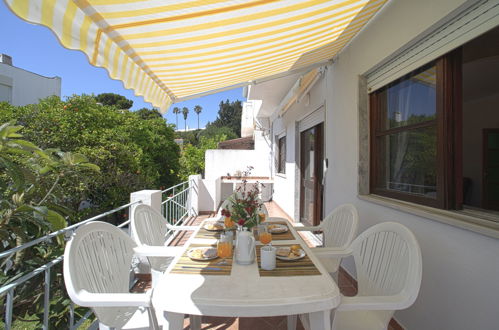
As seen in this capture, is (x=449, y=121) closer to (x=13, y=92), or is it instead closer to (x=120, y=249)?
(x=120, y=249)

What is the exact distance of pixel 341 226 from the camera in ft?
9.62

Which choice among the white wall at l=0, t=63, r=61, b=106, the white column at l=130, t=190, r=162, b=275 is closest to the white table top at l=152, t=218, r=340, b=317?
the white column at l=130, t=190, r=162, b=275

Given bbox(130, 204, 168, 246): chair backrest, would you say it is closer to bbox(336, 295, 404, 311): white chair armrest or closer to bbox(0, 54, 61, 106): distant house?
bbox(336, 295, 404, 311): white chair armrest

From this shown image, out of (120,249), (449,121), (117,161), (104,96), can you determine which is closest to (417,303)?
(449,121)

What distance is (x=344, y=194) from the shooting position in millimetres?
3871

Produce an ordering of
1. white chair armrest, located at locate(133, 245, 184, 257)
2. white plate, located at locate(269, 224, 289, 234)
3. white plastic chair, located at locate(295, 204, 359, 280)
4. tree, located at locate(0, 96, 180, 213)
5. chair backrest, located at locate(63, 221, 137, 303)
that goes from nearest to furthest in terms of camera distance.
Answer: chair backrest, located at locate(63, 221, 137, 303)
white chair armrest, located at locate(133, 245, 184, 257)
white plastic chair, located at locate(295, 204, 359, 280)
white plate, located at locate(269, 224, 289, 234)
tree, located at locate(0, 96, 180, 213)

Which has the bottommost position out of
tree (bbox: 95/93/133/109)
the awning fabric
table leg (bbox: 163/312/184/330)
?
table leg (bbox: 163/312/184/330)

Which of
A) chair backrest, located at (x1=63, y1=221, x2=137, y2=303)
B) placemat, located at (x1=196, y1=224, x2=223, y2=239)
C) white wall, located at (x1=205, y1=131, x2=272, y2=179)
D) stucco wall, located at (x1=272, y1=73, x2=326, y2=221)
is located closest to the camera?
chair backrest, located at (x1=63, y1=221, x2=137, y2=303)

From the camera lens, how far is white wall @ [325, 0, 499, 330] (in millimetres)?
1688

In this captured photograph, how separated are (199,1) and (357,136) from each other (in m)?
2.49

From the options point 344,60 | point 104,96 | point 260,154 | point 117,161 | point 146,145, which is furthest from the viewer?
point 104,96

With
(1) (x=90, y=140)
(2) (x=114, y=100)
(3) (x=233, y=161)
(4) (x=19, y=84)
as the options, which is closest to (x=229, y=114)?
(2) (x=114, y=100)

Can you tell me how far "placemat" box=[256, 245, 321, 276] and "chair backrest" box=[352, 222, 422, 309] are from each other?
54 centimetres

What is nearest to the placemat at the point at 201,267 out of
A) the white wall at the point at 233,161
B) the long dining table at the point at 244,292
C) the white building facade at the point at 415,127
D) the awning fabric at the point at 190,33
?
the long dining table at the point at 244,292
